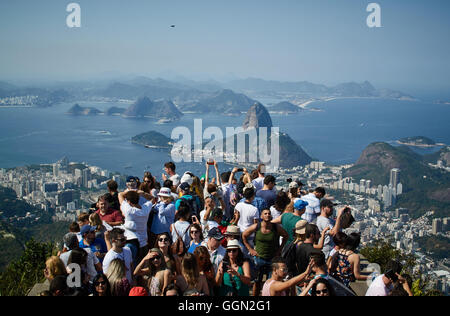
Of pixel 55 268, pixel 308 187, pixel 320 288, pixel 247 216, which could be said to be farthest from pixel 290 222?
pixel 308 187

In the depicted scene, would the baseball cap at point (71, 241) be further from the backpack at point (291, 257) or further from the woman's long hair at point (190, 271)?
the backpack at point (291, 257)

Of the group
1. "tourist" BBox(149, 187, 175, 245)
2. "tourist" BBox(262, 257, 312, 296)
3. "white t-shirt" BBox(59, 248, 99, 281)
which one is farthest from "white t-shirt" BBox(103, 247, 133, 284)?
"tourist" BBox(262, 257, 312, 296)

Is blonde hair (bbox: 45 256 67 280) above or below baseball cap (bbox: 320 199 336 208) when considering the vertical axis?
below

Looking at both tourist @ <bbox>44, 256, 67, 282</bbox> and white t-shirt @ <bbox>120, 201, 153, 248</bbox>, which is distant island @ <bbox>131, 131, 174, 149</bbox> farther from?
tourist @ <bbox>44, 256, 67, 282</bbox>

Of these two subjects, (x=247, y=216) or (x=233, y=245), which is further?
(x=247, y=216)

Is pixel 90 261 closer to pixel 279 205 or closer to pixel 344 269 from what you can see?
pixel 279 205

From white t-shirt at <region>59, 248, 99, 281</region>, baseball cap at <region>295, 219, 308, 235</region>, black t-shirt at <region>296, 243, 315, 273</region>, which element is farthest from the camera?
baseball cap at <region>295, 219, 308, 235</region>
